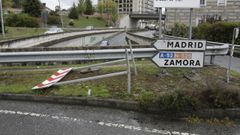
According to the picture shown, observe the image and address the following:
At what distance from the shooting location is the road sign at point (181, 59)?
6.65 metres

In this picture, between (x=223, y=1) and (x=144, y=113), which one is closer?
(x=144, y=113)

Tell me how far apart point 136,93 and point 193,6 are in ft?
12.5

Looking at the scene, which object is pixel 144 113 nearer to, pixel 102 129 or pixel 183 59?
pixel 102 129

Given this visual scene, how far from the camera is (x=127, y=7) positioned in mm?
146250

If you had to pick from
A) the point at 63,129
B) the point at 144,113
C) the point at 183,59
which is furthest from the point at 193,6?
the point at 63,129

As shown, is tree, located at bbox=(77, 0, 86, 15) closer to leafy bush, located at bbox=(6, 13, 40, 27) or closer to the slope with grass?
leafy bush, located at bbox=(6, 13, 40, 27)

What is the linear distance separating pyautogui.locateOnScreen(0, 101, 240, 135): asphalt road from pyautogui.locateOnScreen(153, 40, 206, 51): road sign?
2.24 meters

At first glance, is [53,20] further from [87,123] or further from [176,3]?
[87,123]

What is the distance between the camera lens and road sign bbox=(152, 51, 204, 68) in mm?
6648

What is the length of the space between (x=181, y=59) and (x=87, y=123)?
10.7 feet

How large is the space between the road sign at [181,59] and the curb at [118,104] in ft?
6.32


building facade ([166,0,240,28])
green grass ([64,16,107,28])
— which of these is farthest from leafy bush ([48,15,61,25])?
building facade ([166,0,240,28])

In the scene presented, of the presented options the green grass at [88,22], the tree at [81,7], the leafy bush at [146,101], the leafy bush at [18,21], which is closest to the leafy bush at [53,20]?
the green grass at [88,22]

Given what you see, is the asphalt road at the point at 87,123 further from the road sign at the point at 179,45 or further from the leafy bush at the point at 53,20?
the leafy bush at the point at 53,20
